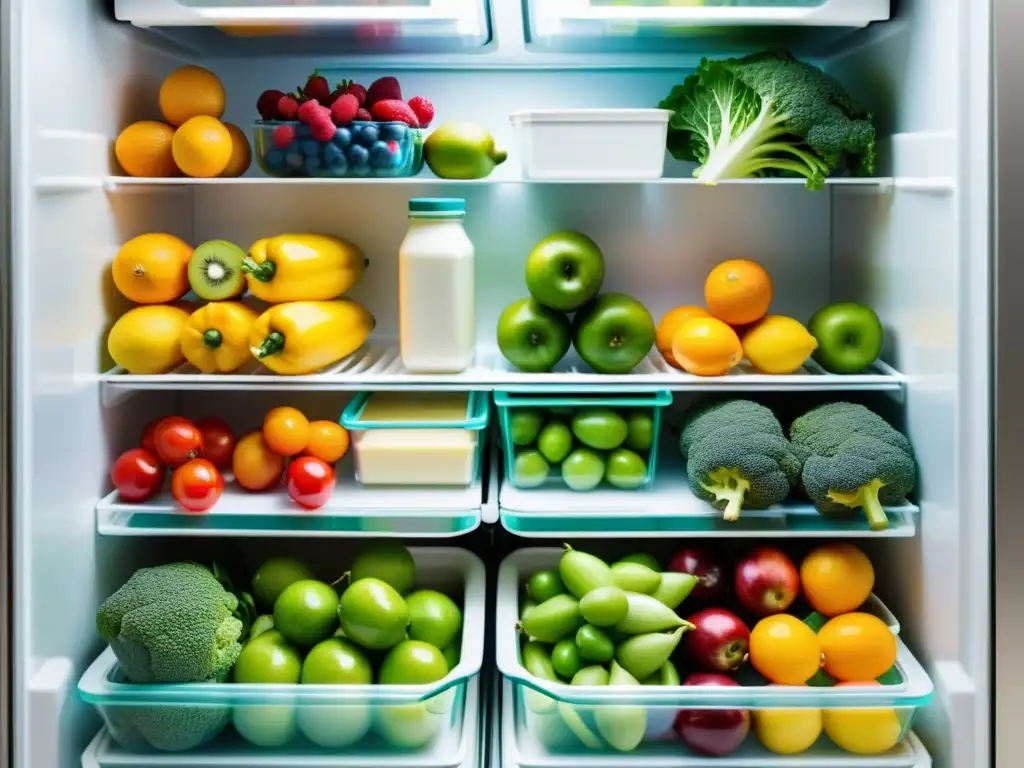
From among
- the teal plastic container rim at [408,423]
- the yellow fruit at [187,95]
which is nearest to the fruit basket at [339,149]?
the yellow fruit at [187,95]

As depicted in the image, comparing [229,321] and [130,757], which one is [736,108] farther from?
[130,757]

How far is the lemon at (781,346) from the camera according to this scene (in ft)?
5.39

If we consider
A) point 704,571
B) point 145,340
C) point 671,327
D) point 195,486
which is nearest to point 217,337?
point 145,340

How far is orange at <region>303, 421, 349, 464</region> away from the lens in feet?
5.41

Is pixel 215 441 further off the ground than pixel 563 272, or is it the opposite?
pixel 563 272

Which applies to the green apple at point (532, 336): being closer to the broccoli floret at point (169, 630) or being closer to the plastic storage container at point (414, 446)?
the plastic storage container at point (414, 446)

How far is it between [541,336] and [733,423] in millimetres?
A: 314

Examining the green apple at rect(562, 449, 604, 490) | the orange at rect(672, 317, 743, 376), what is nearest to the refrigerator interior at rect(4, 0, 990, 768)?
the orange at rect(672, 317, 743, 376)

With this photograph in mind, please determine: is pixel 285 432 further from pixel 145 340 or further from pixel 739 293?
pixel 739 293

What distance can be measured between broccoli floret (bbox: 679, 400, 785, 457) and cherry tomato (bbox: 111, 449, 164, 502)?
79 cm

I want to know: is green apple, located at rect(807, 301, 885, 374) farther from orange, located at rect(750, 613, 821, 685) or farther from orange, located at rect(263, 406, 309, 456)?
orange, located at rect(263, 406, 309, 456)

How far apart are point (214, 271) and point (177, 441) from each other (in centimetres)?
26

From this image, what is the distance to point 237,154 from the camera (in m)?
1.73

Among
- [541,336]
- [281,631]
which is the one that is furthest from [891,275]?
[281,631]
